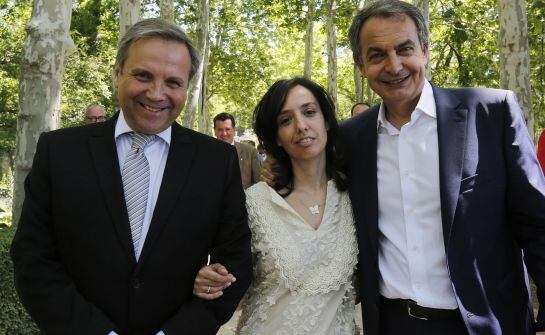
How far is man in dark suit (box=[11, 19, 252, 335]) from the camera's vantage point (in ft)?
6.46

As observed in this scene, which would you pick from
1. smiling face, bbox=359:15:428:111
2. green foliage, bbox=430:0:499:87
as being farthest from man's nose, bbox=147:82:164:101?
green foliage, bbox=430:0:499:87

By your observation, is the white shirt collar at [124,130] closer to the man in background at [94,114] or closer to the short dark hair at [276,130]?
the short dark hair at [276,130]

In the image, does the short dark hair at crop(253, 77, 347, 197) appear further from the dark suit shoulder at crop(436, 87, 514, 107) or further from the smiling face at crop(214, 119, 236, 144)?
the smiling face at crop(214, 119, 236, 144)

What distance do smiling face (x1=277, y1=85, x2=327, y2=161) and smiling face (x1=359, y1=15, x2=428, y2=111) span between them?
1.35ft

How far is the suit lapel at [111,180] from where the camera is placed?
1.97 meters

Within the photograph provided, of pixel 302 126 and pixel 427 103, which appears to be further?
pixel 302 126

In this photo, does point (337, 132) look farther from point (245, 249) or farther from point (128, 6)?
point (128, 6)

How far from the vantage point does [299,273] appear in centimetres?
250

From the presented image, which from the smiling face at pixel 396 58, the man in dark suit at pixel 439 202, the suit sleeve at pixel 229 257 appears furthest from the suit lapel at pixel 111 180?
the smiling face at pixel 396 58

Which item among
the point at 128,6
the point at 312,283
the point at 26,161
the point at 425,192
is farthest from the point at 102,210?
the point at 128,6

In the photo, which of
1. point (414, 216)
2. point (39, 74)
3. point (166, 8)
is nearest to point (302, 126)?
point (414, 216)

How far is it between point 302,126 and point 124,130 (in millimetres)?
974

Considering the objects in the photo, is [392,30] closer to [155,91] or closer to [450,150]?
[450,150]

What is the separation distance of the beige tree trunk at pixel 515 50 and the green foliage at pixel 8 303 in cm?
704
